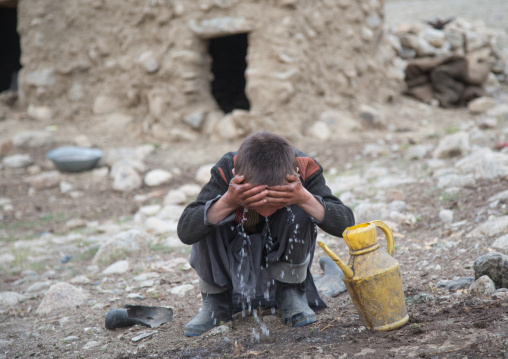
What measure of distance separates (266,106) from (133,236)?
2.63 metres

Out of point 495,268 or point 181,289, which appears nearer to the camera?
point 495,268

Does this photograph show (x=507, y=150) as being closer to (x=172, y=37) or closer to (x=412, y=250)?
(x=412, y=250)

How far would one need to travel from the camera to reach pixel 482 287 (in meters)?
2.11

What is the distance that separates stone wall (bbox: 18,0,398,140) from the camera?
227 inches

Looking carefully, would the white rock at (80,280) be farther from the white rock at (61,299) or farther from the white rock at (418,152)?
the white rock at (418,152)

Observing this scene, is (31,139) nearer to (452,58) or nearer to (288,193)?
(288,193)

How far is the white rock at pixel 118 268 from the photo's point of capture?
3381mm

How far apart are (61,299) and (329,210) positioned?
5.69ft

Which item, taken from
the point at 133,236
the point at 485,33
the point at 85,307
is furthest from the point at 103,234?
the point at 485,33

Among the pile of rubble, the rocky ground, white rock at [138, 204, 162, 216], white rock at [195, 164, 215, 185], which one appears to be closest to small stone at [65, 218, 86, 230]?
the rocky ground

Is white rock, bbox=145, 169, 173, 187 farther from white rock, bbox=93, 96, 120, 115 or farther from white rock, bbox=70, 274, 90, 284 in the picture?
white rock, bbox=70, 274, 90, 284

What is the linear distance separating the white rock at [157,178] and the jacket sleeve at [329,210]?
11.6 feet

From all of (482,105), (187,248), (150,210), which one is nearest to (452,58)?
(482,105)

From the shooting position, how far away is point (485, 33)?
905cm
